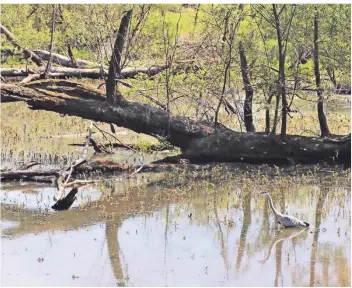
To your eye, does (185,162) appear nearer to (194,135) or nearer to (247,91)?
(194,135)

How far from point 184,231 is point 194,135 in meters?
4.67

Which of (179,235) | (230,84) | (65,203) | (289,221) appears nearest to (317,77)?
(230,84)

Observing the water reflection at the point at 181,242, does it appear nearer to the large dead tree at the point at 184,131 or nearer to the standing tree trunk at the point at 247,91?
the large dead tree at the point at 184,131

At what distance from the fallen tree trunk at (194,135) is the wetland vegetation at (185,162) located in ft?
0.07

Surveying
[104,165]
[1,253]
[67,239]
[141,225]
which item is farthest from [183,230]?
[104,165]

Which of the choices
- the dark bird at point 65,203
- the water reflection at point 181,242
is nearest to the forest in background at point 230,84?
the water reflection at point 181,242

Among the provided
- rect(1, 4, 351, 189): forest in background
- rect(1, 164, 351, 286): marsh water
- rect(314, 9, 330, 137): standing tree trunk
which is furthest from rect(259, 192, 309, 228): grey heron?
rect(314, 9, 330, 137): standing tree trunk

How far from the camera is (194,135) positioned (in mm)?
14469

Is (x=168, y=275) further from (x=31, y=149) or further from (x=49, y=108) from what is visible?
(x=31, y=149)

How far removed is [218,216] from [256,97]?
191 inches

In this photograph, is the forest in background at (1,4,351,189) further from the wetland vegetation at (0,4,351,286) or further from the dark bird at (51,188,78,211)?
the dark bird at (51,188,78,211)

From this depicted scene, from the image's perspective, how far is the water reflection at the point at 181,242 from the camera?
8.16 metres

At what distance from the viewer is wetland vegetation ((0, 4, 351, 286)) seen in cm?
870

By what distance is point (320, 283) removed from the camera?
25.9ft
